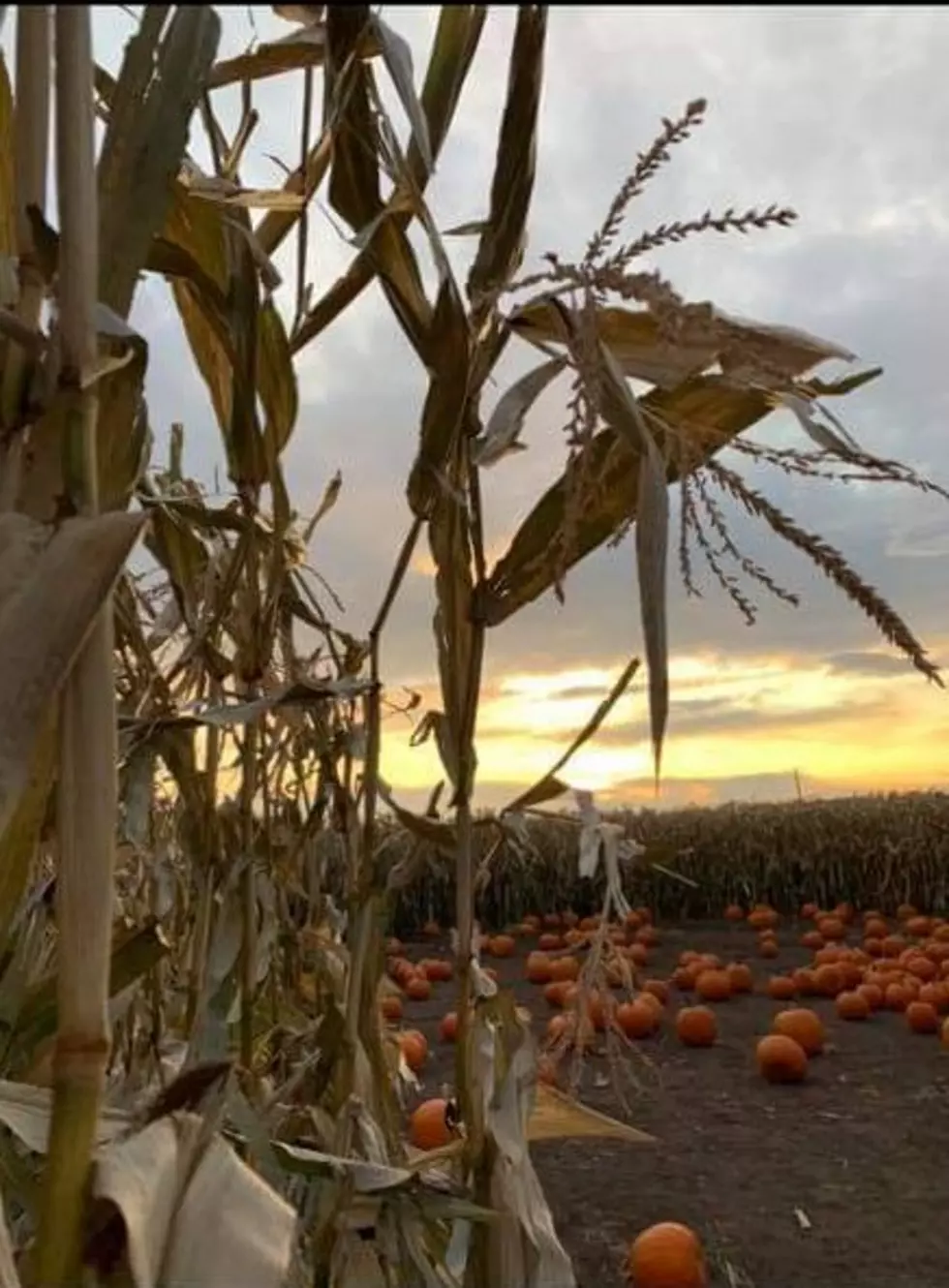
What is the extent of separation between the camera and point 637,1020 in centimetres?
481

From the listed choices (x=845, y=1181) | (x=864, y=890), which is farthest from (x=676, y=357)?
(x=864, y=890)

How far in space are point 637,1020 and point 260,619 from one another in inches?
149

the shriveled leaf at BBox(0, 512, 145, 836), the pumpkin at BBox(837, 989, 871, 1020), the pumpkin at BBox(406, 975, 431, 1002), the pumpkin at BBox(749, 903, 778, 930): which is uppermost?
the shriveled leaf at BBox(0, 512, 145, 836)

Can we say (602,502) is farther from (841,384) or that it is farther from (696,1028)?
(696,1028)

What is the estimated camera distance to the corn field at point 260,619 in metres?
0.54

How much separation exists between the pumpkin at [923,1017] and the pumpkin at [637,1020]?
0.87 m

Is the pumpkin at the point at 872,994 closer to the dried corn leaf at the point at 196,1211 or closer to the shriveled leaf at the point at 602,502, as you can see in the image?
the shriveled leaf at the point at 602,502

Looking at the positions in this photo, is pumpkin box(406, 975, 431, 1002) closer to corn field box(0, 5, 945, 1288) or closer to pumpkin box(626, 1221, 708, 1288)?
pumpkin box(626, 1221, 708, 1288)

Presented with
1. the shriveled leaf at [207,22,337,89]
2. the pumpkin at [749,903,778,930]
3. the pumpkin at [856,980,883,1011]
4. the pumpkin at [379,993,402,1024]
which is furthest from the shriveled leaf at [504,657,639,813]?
the pumpkin at [749,903,778,930]

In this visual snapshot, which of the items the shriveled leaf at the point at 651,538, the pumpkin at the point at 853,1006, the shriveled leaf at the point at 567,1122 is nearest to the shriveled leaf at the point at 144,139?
the shriveled leaf at the point at 651,538

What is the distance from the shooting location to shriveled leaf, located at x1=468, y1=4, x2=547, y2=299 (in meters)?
0.92

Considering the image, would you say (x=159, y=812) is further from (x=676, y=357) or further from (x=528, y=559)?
(x=676, y=357)

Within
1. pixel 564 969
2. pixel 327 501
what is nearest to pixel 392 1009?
pixel 564 969

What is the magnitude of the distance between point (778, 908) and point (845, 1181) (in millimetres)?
7389
